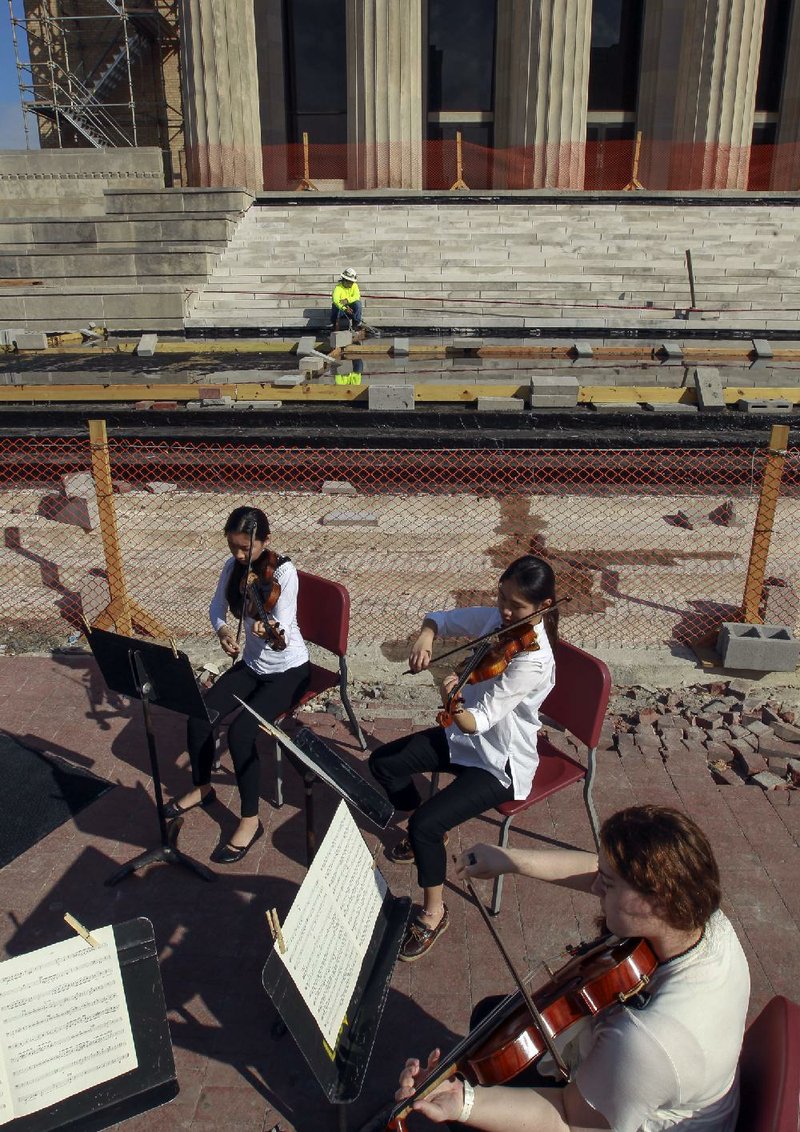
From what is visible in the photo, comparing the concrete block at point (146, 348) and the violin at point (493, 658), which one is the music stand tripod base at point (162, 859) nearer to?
the violin at point (493, 658)

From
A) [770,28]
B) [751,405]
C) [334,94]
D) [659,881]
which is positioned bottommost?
[751,405]

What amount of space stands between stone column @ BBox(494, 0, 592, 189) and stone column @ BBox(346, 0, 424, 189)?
83.4 inches

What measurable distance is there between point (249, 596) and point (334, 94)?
23466mm

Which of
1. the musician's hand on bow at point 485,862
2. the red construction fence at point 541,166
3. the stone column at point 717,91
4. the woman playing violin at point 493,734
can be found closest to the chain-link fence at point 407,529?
the woman playing violin at point 493,734

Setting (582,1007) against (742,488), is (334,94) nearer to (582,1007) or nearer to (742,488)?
(742,488)

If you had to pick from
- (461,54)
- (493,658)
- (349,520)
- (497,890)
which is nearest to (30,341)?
(349,520)

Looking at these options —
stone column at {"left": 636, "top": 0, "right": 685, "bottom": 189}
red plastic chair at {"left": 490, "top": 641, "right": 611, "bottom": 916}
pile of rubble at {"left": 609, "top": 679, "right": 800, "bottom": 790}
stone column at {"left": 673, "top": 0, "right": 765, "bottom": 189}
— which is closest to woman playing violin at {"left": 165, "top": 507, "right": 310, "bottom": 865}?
red plastic chair at {"left": 490, "top": 641, "right": 611, "bottom": 916}

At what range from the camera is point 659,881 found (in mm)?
1862

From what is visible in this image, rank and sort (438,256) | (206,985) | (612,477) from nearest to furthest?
(206,985)
(612,477)
(438,256)

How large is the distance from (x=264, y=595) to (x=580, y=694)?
4.84ft

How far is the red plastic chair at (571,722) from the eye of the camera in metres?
3.40

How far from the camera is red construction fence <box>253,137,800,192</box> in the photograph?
60.0 ft

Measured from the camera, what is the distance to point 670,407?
8.19 m

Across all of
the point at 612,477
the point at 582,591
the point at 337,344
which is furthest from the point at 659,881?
the point at 337,344
